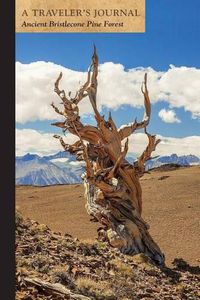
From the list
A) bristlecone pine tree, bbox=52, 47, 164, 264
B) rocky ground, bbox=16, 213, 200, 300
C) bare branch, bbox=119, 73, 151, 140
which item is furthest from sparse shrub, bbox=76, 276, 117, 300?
bare branch, bbox=119, 73, 151, 140

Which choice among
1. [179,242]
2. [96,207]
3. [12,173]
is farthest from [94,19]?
[179,242]

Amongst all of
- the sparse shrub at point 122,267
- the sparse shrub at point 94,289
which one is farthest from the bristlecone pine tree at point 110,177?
the sparse shrub at point 94,289

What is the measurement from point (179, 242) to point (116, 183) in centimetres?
507

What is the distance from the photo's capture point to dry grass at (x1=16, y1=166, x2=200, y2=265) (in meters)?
17.8

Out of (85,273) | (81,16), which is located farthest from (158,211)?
(81,16)

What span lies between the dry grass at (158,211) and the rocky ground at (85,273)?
6.20ft

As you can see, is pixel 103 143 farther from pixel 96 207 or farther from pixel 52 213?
pixel 52 213

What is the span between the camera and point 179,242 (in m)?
17.6

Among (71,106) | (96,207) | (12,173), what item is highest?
(71,106)

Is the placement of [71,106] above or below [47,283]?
above

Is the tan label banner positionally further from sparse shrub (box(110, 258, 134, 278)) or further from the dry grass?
the dry grass

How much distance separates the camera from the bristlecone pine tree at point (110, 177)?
13.1m

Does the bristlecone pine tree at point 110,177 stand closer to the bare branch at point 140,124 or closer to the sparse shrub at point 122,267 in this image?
the bare branch at point 140,124

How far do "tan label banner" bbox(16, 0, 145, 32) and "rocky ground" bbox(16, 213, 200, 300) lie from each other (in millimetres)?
3462
